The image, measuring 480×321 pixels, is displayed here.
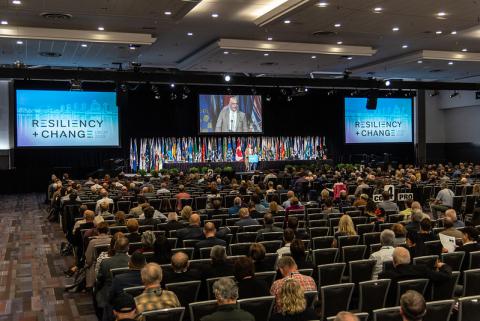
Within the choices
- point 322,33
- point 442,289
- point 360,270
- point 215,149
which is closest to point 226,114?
point 215,149

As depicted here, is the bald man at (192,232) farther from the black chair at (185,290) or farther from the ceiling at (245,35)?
the ceiling at (245,35)

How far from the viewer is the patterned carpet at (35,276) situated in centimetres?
730

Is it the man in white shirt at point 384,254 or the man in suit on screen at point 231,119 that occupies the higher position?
the man in suit on screen at point 231,119

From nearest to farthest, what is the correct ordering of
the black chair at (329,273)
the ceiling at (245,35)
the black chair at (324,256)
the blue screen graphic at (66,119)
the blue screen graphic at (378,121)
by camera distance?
the black chair at (329,273)
the black chair at (324,256)
the ceiling at (245,35)
the blue screen graphic at (66,119)
the blue screen graphic at (378,121)

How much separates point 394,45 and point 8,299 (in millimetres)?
15922

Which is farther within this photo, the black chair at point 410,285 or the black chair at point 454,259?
the black chair at point 454,259

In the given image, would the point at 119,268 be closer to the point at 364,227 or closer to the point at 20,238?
the point at 364,227

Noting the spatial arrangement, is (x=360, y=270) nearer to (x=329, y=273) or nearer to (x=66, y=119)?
(x=329, y=273)

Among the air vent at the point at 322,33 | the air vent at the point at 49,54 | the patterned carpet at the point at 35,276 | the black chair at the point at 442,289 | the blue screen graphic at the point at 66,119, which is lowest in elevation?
the patterned carpet at the point at 35,276

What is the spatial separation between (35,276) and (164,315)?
576 centimetres

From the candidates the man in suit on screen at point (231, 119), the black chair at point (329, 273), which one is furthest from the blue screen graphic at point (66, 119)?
the black chair at point (329, 273)

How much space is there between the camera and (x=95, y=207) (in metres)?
12.6

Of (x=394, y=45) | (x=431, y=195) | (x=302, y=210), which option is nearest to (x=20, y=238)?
(x=302, y=210)

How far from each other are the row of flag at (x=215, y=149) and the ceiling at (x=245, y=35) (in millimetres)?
6144
